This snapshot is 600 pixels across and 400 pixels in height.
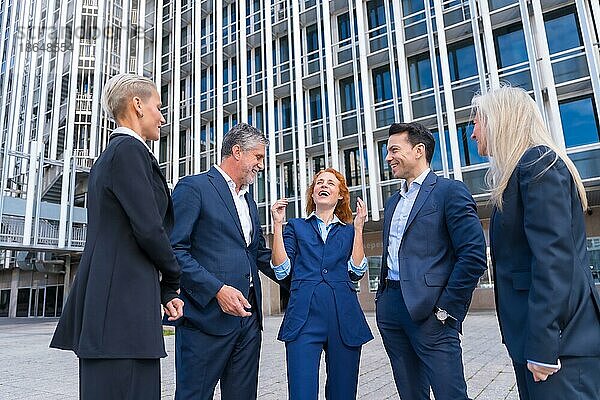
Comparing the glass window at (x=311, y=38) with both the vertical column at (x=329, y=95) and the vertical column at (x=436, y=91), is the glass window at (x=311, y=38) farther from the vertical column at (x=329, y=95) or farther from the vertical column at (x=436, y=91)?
the vertical column at (x=436, y=91)

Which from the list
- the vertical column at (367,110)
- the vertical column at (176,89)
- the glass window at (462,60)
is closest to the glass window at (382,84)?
the vertical column at (367,110)

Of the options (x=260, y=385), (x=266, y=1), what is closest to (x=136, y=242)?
(x=260, y=385)

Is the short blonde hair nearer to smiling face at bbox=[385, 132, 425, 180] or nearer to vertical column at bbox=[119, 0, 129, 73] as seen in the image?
smiling face at bbox=[385, 132, 425, 180]

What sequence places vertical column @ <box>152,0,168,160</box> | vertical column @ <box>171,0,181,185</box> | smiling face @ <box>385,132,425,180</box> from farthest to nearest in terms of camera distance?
vertical column @ <box>152,0,168,160</box> → vertical column @ <box>171,0,181,185</box> → smiling face @ <box>385,132,425,180</box>

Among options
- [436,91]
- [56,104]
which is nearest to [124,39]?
[56,104]

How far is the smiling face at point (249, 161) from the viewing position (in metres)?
3.25

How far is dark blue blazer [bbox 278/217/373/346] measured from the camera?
3.10 meters

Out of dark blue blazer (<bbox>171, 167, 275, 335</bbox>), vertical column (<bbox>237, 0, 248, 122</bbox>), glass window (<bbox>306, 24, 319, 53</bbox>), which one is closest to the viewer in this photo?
dark blue blazer (<bbox>171, 167, 275, 335</bbox>)

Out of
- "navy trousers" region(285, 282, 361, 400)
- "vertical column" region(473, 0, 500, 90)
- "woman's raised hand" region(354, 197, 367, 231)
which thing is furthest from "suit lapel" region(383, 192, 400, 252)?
"vertical column" region(473, 0, 500, 90)

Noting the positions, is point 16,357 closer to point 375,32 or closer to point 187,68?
point 375,32

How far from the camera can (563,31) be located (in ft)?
55.2

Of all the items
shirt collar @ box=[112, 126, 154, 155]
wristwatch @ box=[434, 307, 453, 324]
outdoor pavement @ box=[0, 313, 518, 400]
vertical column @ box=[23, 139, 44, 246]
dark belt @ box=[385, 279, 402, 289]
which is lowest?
outdoor pavement @ box=[0, 313, 518, 400]

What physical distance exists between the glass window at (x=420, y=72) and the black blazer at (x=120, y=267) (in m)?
18.6

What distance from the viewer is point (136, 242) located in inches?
85.8
